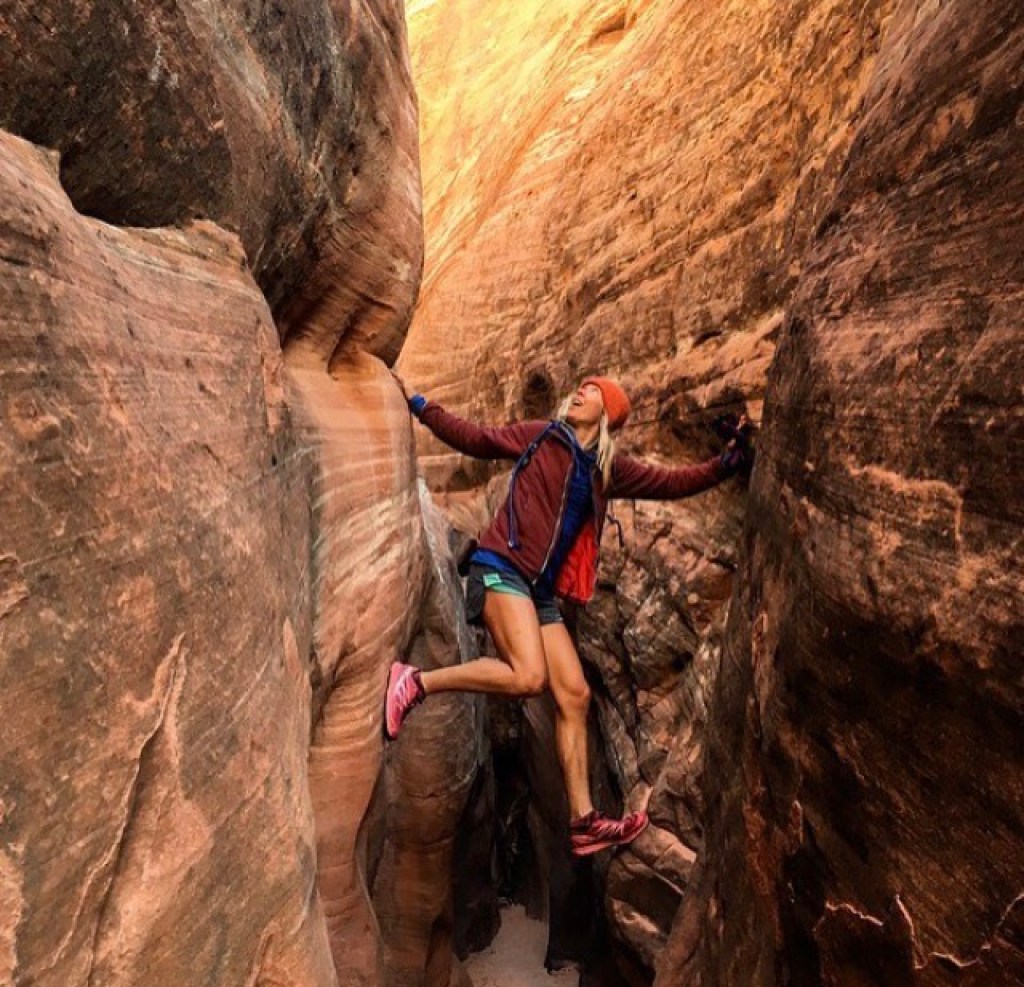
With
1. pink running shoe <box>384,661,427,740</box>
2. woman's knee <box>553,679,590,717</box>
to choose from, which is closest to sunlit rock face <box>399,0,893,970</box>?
woman's knee <box>553,679,590,717</box>

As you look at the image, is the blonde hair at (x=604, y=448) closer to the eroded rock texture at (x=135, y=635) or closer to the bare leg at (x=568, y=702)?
the bare leg at (x=568, y=702)

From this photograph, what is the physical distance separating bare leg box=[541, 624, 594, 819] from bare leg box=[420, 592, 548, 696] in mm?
164

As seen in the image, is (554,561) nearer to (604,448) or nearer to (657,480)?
(604,448)

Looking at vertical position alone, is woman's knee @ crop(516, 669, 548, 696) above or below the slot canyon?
below

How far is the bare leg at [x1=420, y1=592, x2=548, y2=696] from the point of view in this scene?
3.85 metres

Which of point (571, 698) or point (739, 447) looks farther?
point (739, 447)

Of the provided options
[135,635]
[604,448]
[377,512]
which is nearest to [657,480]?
[604,448]

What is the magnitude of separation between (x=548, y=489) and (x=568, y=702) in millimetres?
1287

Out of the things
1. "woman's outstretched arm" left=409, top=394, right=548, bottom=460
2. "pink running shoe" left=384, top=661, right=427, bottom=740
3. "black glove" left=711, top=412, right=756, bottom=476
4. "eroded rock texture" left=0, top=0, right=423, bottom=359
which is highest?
"eroded rock texture" left=0, top=0, right=423, bottom=359

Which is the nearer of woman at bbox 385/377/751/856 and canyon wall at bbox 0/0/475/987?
canyon wall at bbox 0/0/475/987

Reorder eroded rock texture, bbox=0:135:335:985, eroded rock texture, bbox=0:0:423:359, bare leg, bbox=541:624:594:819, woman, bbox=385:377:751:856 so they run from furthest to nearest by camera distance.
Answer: bare leg, bbox=541:624:594:819 < woman, bbox=385:377:751:856 < eroded rock texture, bbox=0:0:423:359 < eroded rock texture, bbox=0:135:335:985

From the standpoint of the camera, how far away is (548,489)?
4156 millimetres

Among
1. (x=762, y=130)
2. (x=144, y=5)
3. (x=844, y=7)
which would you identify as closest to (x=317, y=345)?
(x=144, y=5)

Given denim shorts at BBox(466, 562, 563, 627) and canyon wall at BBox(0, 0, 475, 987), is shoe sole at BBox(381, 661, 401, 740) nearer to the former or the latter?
canyon wall at BBox(0, 0, 475, 987)
